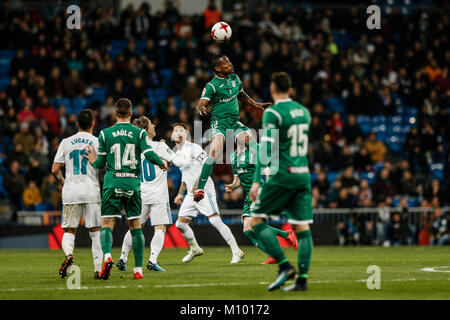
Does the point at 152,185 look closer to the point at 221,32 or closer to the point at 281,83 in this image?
the point at 221,32

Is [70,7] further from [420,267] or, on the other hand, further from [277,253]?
[277,253]

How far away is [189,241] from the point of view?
15594mm

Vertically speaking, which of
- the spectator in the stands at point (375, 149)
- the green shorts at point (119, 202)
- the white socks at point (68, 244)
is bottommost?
the white socks at point (68, 244)

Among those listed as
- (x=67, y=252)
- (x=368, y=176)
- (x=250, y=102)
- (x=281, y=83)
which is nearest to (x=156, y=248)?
(x=67, y=252)

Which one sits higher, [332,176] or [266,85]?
[266,85]

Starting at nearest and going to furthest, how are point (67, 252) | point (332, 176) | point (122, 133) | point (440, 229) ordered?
point (122, 133) < point (67, 252) < point (440, 229) < point (332, 176)

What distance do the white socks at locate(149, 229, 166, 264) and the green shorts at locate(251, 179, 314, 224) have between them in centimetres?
422

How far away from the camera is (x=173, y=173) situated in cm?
2552

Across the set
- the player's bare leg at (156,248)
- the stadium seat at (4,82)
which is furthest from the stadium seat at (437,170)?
the stadium seat at (4,82)

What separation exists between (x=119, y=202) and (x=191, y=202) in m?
4.66

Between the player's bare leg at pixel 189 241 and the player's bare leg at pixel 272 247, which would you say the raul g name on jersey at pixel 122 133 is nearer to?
the player's bare leg at pixel 272 247

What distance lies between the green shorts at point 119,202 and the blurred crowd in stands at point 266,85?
1245 centimetres

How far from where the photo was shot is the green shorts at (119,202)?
445 inches

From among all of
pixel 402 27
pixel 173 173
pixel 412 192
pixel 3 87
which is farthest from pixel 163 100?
pixel 402 27
